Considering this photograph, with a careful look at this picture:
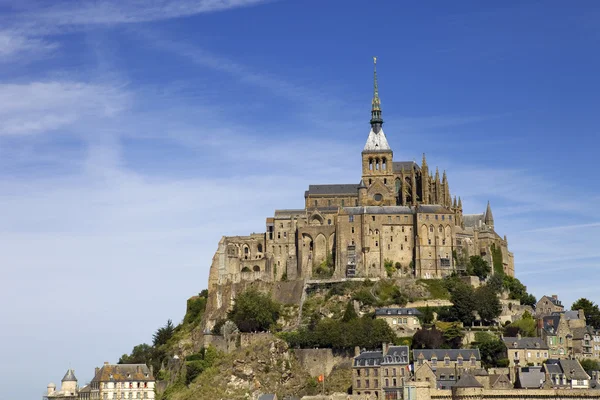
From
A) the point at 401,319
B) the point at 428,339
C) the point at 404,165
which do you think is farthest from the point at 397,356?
the point at 404,165

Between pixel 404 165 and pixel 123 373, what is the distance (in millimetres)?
37729

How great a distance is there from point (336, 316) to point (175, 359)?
1571cm

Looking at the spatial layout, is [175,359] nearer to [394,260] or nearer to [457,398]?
[394,260]

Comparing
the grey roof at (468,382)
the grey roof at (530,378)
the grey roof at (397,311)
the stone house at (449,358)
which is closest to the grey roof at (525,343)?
the stone house at (449,358)

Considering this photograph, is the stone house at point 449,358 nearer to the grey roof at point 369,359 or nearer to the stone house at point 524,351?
the grey roof at point 369,359

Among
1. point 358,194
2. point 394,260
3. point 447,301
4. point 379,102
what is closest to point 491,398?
point 447,301

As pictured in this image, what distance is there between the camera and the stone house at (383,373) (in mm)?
82375

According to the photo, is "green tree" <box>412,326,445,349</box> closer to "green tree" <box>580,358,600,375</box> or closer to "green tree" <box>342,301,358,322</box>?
"green tree" <box>342,301,358,322</box>

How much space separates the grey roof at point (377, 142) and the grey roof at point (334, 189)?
180 inches

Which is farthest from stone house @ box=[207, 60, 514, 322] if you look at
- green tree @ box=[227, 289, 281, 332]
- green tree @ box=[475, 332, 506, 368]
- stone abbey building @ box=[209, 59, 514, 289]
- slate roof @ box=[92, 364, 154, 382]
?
green tree @ box=[475, 332, 506, 368]

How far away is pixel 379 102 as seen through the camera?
114m

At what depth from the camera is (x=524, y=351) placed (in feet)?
285

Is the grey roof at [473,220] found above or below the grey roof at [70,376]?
above

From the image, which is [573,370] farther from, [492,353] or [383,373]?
[383,373]
